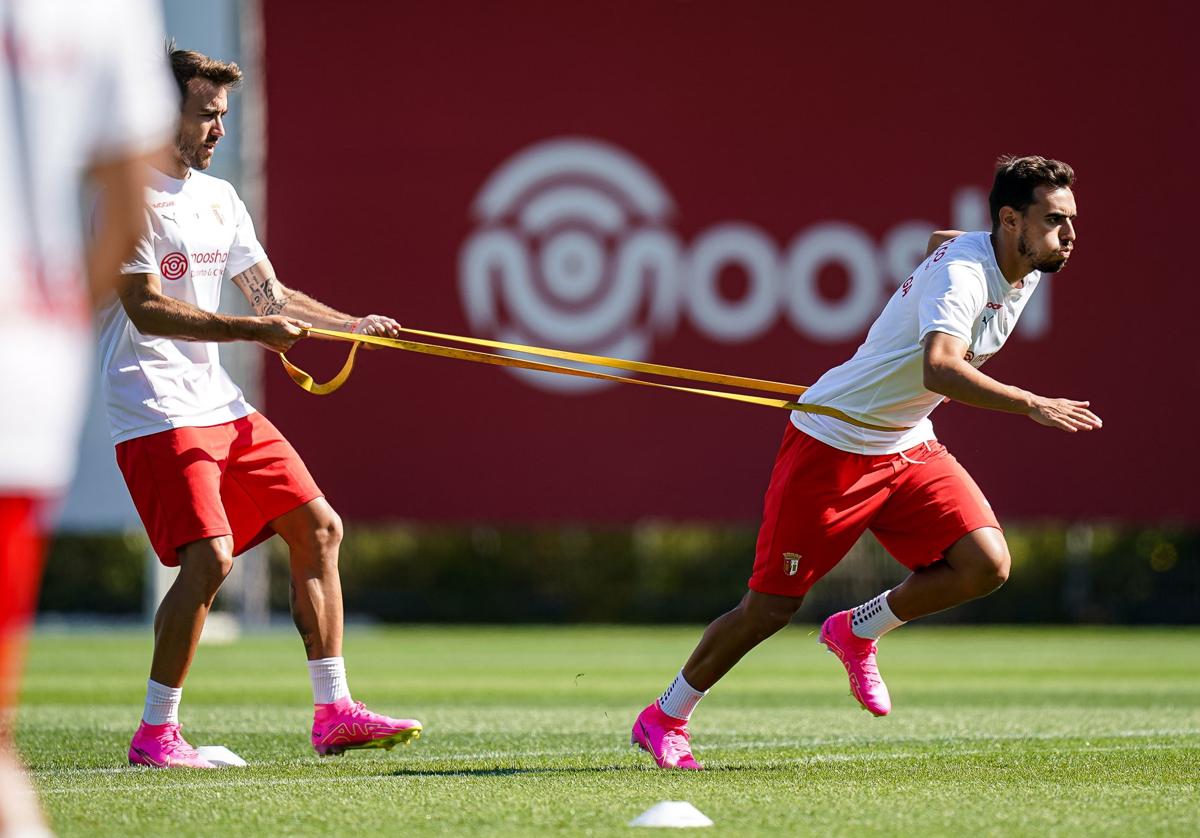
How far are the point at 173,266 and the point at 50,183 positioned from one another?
3.80m

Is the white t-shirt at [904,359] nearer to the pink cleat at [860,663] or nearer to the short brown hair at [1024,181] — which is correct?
the short brown hair at [1024,181]

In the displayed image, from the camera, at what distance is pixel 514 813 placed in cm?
502

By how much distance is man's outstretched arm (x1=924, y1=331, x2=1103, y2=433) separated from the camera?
5738 mm

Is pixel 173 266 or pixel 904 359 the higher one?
pixel 173 266

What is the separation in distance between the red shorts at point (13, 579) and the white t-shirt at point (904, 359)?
399 centimetres

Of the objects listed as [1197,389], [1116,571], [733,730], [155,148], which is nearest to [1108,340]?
[1197,389]

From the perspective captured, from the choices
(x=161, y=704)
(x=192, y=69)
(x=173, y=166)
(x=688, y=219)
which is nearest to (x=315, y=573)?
(x=161, y=704)

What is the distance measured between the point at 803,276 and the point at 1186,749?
1142 cm

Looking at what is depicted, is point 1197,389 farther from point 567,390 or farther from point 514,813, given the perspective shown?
point 514,813

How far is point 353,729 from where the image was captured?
21.2 feet

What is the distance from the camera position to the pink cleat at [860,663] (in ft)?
21.5

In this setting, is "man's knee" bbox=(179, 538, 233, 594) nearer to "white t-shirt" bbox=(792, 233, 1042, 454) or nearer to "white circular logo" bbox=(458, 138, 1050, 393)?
"white t-shirt" bbox=(792, 233, 1042, 454)

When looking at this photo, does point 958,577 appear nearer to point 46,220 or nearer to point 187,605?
point 187,605

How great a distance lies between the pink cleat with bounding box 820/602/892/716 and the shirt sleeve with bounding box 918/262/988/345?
43.2 inches
